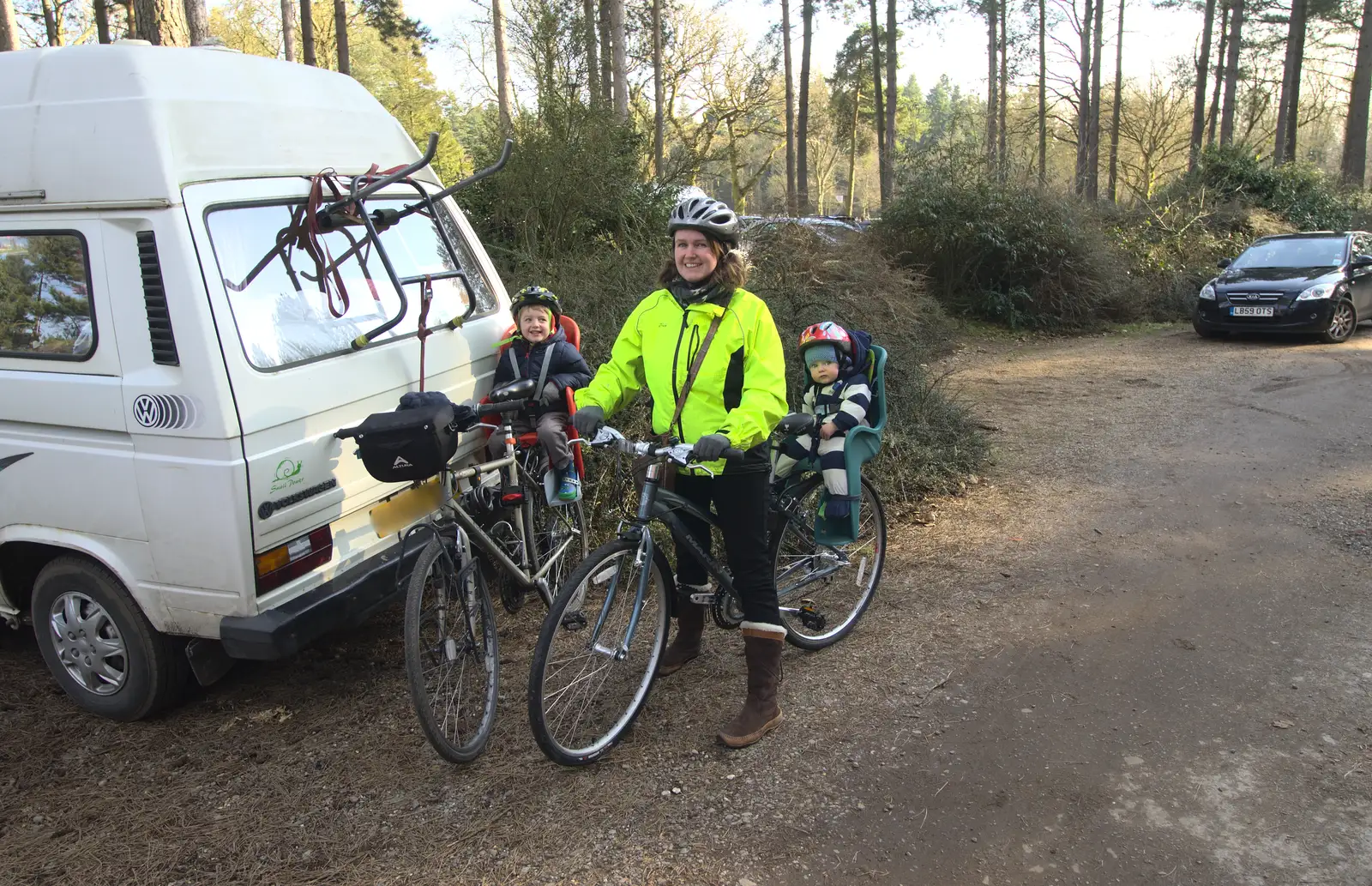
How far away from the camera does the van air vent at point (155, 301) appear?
126 inches

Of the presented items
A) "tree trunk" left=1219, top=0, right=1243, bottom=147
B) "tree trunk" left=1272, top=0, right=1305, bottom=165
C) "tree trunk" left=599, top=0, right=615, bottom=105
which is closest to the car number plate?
A: "tree trunk" left=599, top=0, right=615, bottom=105

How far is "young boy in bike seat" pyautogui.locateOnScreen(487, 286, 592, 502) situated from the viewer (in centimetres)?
431

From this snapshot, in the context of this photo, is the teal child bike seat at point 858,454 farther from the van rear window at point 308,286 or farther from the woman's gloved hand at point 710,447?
the van rear window at point 308,286

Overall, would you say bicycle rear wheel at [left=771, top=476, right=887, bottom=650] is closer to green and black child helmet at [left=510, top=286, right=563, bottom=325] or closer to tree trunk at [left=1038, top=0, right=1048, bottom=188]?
green and black child helmet at [left=510, top=286, right=563, bottom=325]

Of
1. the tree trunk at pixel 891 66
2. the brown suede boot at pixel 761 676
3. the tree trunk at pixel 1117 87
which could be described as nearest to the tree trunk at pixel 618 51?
the brown suede boot at pixel 761 676

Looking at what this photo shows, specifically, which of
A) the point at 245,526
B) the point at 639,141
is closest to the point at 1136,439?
the point at 639,141

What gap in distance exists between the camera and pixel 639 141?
10.7 meters

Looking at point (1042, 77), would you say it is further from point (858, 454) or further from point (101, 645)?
point (101, 645)

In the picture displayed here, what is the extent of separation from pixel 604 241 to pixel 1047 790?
704 cm

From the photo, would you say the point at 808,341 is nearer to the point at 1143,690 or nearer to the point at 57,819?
the point at 1143,690

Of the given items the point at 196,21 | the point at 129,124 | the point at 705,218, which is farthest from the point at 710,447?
the point at 196,21

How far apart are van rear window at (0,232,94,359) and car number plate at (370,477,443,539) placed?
4.03 ft

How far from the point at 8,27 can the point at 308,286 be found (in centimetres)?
1098

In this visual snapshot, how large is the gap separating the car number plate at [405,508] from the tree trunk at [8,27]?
11.1 metres
